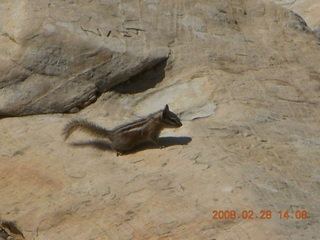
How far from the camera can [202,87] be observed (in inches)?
252

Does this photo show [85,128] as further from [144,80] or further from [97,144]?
[144,80]

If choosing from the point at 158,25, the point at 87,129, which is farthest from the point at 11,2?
the point at 87,129

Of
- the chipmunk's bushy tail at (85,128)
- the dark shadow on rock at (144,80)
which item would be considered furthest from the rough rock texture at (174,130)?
the chipmunk's bushy tail at (85,128)

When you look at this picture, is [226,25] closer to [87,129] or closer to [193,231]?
[87,129]

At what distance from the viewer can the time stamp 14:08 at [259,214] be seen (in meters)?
4.37

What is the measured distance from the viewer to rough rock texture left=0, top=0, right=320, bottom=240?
4.61 metres

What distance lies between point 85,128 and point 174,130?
79 centimetres

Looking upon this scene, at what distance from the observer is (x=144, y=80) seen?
6.69m

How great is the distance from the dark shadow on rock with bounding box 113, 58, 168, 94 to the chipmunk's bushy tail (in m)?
0.92

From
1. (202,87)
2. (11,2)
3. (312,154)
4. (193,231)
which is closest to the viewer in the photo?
(193,231)

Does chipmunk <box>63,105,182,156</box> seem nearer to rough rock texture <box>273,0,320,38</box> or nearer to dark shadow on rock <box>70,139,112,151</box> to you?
dark shadow on rock <box>70,139,112,151</box>

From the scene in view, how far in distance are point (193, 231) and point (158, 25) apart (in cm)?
319

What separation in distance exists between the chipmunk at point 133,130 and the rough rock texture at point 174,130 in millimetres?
101

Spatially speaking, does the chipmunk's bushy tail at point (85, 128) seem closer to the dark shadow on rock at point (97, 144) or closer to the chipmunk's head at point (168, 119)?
the dark shadow on rock at point (97, 144)
